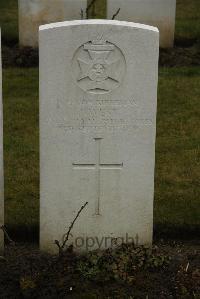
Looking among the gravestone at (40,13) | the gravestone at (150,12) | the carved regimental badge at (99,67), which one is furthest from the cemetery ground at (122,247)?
the carved regimental badge at (99,67)

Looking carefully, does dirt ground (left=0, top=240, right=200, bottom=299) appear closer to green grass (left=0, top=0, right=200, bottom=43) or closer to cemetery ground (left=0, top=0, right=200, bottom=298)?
cemetery ground (left=0, top=0, right=200, bottom=298)

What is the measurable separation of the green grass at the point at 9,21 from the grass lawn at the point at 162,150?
1.47m

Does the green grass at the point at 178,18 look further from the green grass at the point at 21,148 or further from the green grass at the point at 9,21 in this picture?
the green grass at the point at 21,148

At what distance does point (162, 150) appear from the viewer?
792cm

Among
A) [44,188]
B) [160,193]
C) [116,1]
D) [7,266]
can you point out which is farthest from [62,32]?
[116,1]

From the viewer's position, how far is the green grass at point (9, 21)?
11.8m

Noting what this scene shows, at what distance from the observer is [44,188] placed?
5.69m

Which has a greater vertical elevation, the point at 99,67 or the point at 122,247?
the point at 99,67

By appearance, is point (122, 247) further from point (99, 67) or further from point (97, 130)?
point (99, 67)

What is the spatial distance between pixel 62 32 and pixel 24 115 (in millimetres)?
3491

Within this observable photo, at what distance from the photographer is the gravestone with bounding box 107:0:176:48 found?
10953 mm

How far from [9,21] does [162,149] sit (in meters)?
5.62

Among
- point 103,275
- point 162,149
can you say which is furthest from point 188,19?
point 103,275

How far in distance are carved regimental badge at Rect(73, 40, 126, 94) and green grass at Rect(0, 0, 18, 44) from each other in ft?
20.8
